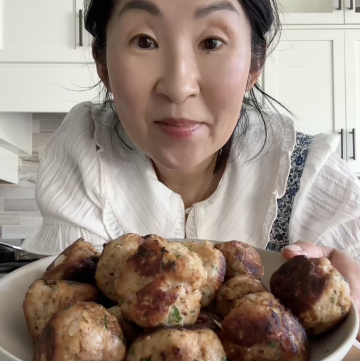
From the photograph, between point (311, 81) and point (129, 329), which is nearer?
point (129, 329)

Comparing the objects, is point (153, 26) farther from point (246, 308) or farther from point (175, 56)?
point (246, 308)

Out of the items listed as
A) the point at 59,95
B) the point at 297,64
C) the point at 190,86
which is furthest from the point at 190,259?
the point at 297,64

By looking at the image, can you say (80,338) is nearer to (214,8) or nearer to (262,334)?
(262,334)

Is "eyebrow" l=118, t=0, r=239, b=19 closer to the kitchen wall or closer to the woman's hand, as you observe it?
the woman's hand

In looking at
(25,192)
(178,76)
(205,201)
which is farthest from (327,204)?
(25,192)

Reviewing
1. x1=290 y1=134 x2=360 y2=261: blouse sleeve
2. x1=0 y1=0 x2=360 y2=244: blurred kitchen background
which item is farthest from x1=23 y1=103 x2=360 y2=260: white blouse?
x1=0 y1=0 x2=360 y2=244: blurred kitchen background

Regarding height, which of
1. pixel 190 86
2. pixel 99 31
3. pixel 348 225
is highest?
pixel 99 31

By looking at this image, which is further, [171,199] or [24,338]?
[171,199]

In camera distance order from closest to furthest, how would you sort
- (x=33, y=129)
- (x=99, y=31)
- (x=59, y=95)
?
(x=99, y=31)
(x=59, y=95)
(x=33, y=129)
